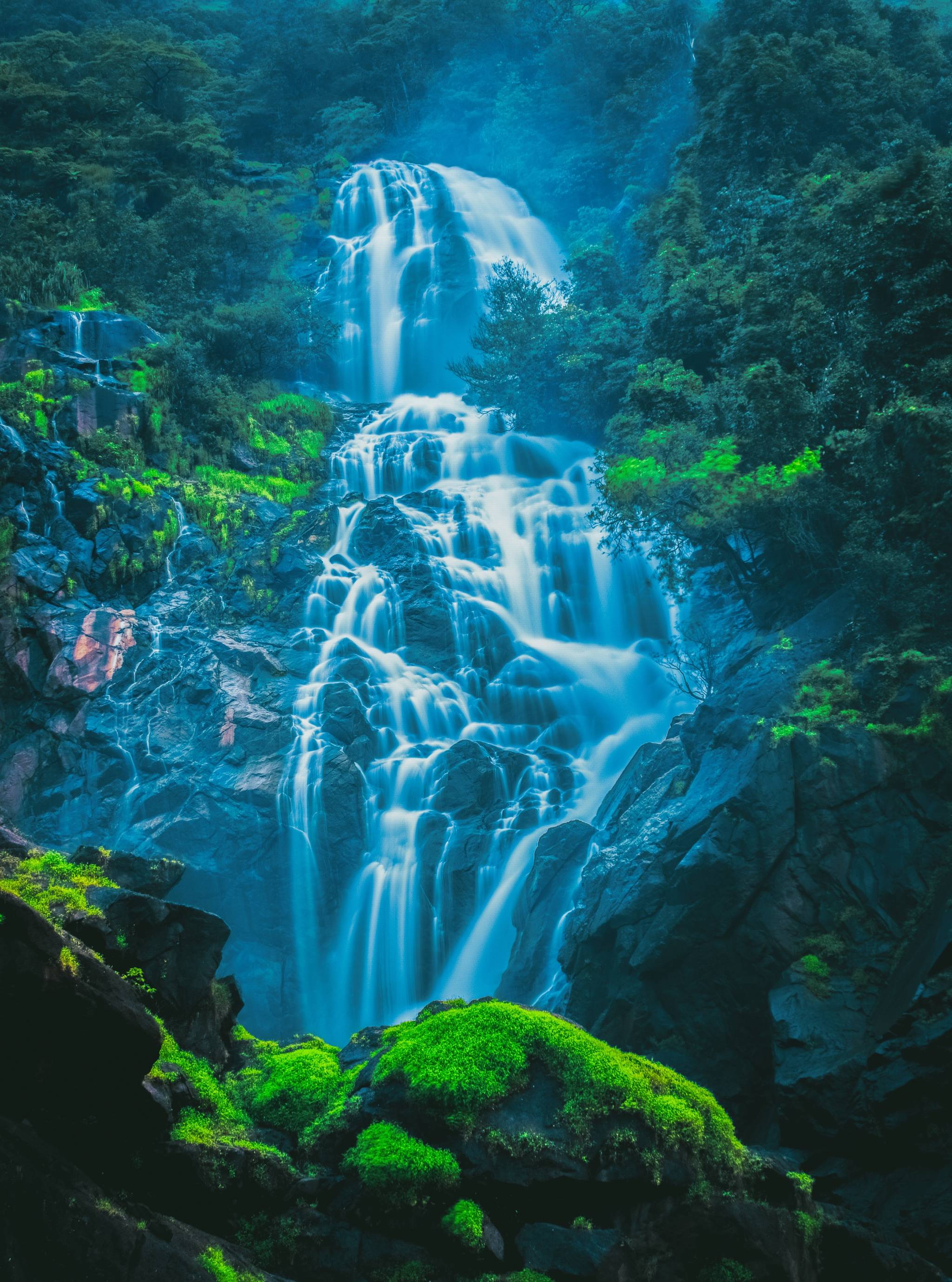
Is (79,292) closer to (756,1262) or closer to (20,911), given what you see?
(20,911)

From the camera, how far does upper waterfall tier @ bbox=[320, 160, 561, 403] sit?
33125mm

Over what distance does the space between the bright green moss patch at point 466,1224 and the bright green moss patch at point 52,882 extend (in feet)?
10.3

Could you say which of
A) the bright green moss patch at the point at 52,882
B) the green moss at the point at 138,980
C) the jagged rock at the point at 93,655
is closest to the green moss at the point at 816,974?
the green moss at the point at 138,980

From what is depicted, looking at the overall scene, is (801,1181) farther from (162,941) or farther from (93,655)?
(93,655)

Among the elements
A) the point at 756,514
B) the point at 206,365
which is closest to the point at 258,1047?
the point at 756,514

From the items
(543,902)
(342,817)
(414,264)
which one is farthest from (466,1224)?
(414,264)

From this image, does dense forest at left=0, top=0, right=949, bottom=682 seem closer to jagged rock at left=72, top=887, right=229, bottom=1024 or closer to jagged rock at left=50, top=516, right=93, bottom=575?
jagged rock at left=50, top=516, right=93, bottom=575

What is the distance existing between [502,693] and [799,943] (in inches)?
410

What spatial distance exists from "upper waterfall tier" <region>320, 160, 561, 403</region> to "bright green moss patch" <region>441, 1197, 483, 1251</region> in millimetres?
29970

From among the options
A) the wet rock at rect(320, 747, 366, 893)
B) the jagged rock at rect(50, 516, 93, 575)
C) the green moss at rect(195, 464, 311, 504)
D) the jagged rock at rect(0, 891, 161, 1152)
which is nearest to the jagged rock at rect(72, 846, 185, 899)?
the jagged rock at rect(0, 891, 161, 1152)

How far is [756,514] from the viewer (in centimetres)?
1418

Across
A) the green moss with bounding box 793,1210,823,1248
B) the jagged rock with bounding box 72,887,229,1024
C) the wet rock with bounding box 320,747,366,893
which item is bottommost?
the green moss with bounding box 793,1210,823,1248

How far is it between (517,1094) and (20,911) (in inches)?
143

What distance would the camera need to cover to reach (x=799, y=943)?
1001 cm
